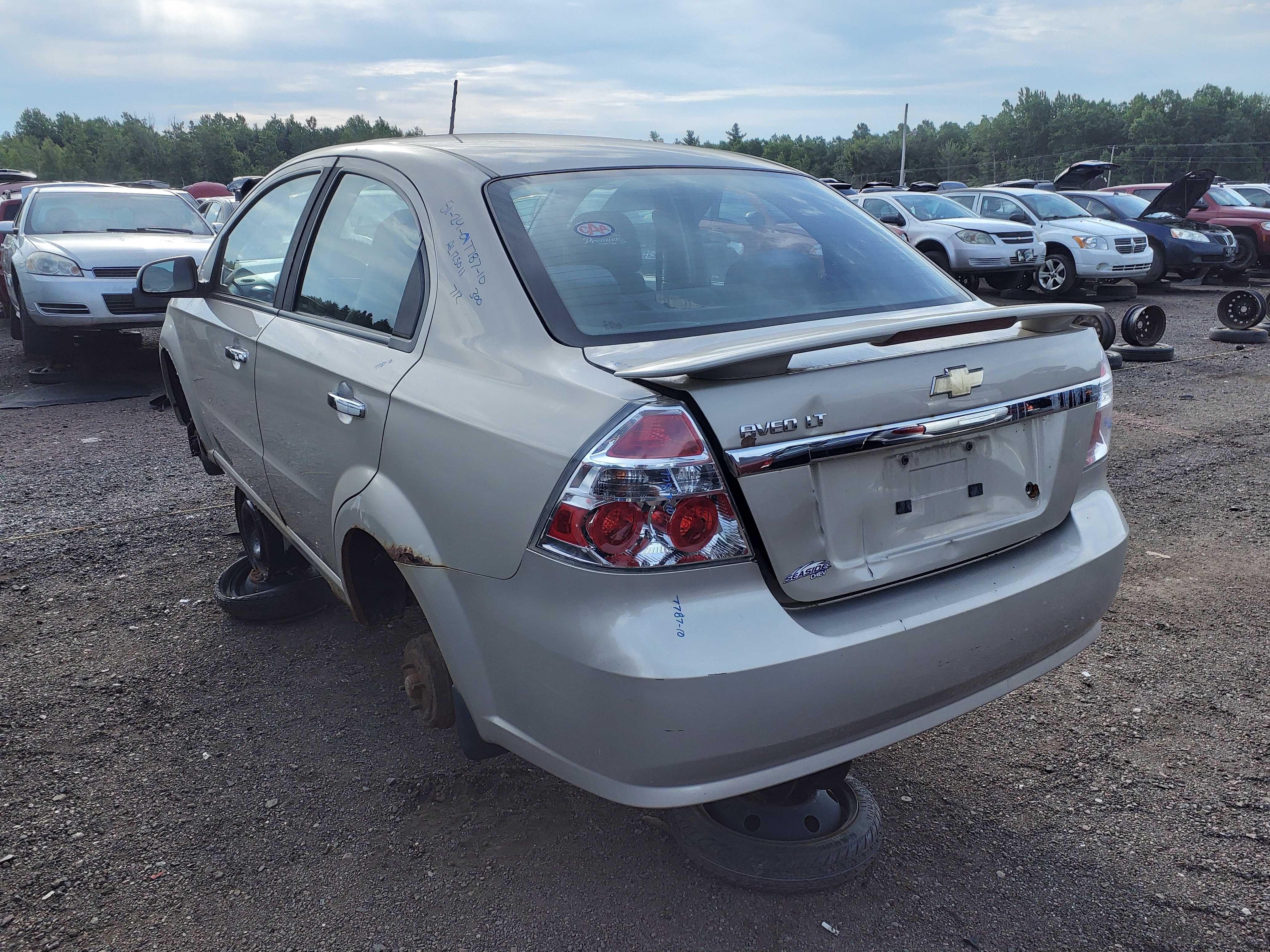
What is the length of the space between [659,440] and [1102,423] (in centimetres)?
131

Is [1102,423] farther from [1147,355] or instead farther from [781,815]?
[1147,355]

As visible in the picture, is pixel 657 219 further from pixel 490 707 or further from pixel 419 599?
pixel 490 707

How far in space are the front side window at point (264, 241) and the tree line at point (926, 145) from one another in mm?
59799

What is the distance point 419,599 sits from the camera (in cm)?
217

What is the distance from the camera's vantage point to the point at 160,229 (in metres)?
9.59

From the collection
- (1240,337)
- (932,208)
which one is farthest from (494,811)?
(932,208)

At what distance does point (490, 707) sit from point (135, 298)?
2665 mm

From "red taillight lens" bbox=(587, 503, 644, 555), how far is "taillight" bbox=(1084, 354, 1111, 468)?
49.8 inches

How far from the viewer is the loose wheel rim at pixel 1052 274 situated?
14336mm

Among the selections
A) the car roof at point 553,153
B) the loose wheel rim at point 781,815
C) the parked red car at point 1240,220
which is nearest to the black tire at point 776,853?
the loose wheel rim at point 781,815

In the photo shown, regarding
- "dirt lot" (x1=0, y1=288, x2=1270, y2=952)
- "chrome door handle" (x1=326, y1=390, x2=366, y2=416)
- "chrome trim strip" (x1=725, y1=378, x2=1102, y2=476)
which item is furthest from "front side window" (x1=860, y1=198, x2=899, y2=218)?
"chrome door handle" (x1=326, y1=390, x2=366, y2=416)

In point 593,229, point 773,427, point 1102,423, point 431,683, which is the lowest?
point 431,683

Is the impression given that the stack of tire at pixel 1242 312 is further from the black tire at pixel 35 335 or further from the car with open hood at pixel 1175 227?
the black tire at pixel 35 335

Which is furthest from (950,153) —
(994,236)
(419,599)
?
(419,599)
